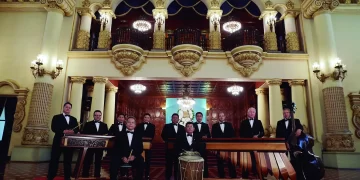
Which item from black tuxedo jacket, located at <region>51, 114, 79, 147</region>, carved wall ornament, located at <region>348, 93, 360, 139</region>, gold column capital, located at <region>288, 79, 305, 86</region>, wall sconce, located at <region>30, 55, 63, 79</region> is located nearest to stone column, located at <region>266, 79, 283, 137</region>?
gold column capital, located at <region>288, 79, 305, 86</region>

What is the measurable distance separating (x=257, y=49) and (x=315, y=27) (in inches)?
88.3

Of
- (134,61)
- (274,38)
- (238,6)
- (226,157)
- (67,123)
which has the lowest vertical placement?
(226,157)

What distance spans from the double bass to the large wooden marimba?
168 millimetres

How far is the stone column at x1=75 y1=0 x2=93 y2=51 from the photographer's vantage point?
27.0 ft

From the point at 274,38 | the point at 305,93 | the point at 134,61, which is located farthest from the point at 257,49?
the point at 134,61

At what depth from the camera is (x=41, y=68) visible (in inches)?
285

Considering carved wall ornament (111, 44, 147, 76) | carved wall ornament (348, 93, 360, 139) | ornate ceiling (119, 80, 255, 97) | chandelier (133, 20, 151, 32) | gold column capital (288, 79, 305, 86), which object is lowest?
carved wall ornament (348, 93, 360, 139)

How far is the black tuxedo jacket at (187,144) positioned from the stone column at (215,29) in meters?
4.84

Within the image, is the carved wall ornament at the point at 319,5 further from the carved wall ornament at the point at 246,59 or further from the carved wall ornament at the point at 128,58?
the carved wall ornament at the point at 128,58

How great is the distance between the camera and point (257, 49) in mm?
7688

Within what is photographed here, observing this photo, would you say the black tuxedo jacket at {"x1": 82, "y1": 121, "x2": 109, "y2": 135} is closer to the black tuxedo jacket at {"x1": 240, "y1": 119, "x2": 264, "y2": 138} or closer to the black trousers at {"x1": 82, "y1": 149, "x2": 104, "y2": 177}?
the black trousers at {"x1": 82, "y1": 149, "x2": 104, "y2": 177}

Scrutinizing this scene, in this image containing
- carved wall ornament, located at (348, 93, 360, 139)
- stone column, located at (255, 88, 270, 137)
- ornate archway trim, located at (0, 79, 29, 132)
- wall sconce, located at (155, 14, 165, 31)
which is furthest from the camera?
stone column, located at (255, 88, 270, 137)

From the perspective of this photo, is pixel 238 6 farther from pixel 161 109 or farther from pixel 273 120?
pixel 161 109

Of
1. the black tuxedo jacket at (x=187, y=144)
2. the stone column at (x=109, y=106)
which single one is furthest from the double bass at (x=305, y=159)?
the stone column at (x=109, y=106)
